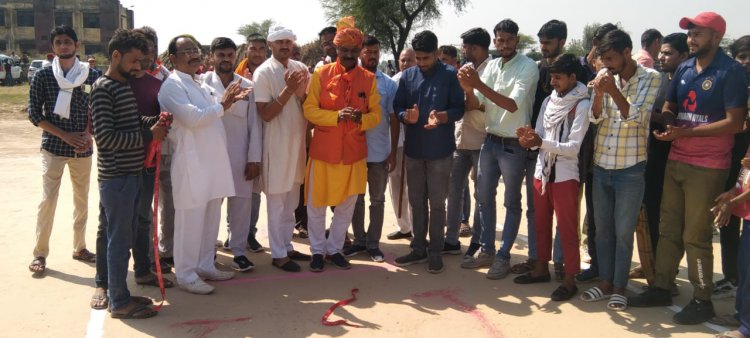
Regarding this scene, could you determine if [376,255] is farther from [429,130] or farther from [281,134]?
[281,134]

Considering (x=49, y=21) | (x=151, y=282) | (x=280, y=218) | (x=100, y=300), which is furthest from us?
(x=49, y=21)

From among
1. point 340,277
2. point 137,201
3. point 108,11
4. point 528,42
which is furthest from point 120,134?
point 528,42

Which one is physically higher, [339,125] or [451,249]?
[339,125]

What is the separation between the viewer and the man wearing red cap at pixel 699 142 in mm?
3887

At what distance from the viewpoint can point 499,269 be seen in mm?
5078

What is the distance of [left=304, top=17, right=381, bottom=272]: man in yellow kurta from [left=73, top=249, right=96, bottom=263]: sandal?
213cm

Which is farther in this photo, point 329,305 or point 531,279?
point 531,279

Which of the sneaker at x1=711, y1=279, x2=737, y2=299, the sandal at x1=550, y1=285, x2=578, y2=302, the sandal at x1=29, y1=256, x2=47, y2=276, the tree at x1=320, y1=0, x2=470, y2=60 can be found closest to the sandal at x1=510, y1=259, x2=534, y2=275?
the sandal at x1=550, y1=285, x2=578, y2=302

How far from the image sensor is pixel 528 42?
67438 millimetres

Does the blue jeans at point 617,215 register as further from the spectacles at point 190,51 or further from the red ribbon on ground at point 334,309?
the spectacles at point 190,51

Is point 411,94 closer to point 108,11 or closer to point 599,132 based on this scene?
point 599,132

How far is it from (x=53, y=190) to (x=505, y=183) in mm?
4125

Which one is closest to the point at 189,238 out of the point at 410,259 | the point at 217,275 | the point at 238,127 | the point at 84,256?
the point at 217,275

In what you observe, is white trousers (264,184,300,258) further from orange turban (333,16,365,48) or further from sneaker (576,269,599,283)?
sneaker (576,269,599,283)
